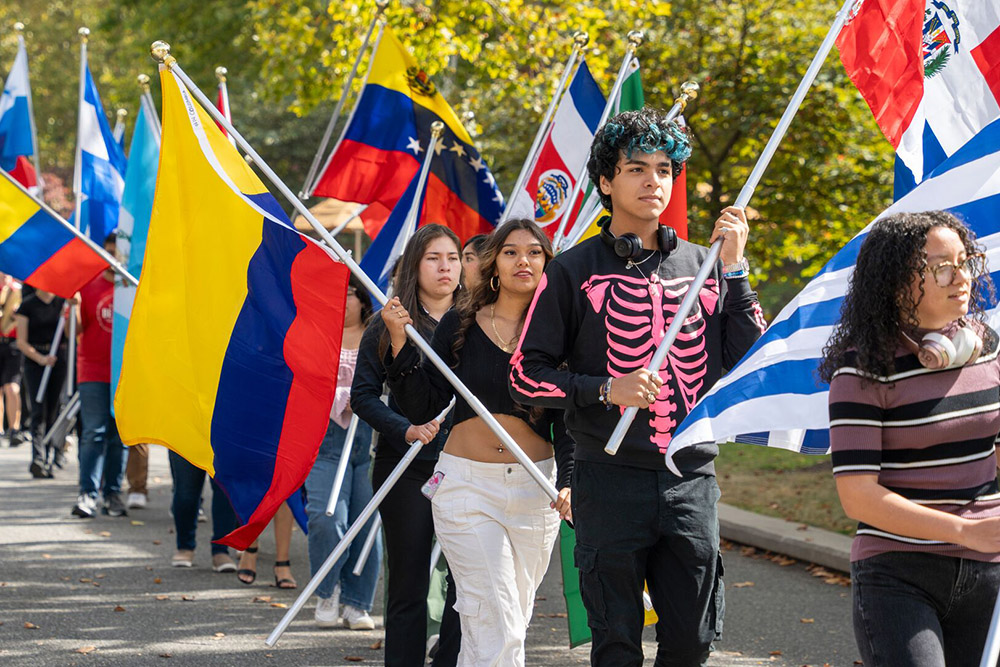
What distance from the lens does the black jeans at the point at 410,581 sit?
19.0 feet

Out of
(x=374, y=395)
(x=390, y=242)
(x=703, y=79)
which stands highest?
(x=703, y=79)

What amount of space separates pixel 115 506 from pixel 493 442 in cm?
731

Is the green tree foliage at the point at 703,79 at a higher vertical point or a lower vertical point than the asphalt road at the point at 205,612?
higher

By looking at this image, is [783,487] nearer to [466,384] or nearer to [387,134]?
[387,134]

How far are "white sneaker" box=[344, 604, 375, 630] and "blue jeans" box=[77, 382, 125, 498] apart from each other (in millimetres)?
4334

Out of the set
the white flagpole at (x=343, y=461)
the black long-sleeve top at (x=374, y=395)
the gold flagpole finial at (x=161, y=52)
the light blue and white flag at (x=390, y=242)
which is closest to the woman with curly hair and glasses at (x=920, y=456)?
the black long-sleeve top at (x=374, y=395)

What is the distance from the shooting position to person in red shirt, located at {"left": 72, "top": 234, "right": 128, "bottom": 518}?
10992mm

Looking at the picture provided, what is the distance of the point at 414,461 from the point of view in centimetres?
608

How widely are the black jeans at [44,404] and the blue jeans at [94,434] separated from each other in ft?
9.89

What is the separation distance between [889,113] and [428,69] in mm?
9888

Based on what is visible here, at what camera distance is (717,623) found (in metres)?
4.12

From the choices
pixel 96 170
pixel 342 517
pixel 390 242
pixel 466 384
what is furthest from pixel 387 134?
pixel 466 384

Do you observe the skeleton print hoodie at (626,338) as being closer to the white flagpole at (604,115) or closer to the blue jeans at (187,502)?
the white flagpole at (604,115)

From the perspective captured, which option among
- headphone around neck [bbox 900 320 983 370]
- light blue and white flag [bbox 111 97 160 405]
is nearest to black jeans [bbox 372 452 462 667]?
headphone around neck [bbox 900 320 983 370]
